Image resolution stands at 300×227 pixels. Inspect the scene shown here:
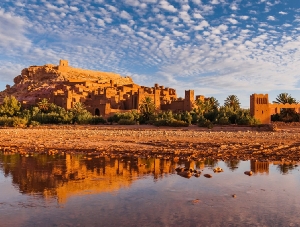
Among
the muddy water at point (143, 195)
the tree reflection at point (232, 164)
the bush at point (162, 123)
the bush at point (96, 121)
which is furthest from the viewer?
the bush at point (96, 121)

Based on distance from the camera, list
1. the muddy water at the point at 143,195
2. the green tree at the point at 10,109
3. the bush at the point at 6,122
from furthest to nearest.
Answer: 1. the green tree at the point at 10,109
2. the bush at the point at 6,122
3. the muddy water at the point at 143,195

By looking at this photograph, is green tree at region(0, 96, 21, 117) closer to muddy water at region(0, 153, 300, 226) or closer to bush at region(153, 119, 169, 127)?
bush at region(153, 119, 169, 127)

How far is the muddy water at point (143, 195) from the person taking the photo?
4934mm

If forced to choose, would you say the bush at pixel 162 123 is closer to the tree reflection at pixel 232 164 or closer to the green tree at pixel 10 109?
the tree reflection at pixel 232 164

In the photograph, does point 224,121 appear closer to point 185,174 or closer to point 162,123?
point 162,123

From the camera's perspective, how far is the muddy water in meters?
4.93

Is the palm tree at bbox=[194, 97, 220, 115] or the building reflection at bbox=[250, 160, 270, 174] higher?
the palm tree at bbox=[194, 97, 220, 115]

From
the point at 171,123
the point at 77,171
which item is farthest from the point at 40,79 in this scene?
the point at 77,171

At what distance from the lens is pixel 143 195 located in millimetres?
6363

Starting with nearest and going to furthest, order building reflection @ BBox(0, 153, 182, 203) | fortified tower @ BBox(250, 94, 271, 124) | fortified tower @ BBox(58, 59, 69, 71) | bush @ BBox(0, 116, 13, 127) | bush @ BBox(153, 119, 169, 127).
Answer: building reflection @ BBox(0, 153, 182, 203) < bush @ BBox(153, 119, 169, 127) < bush @ BBox(0, 116, 13, 127) < fortified tower @ BBox(250, 94, 271, 124) < fortified tower @ BBox(58, 59, 69, 71)

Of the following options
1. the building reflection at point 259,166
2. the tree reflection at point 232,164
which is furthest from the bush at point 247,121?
the tree reflection at point 232,164

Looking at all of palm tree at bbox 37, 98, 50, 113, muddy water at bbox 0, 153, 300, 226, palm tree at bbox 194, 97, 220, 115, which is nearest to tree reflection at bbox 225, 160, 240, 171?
muddy water at bbox 0, 153, 300, 226

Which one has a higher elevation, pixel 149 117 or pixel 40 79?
pixel 40 79

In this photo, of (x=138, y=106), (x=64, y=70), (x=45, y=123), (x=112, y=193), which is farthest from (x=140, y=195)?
(x=64, y=70)
